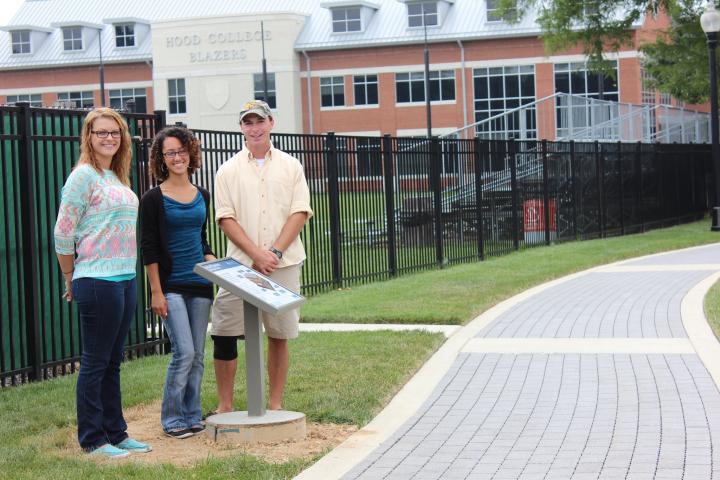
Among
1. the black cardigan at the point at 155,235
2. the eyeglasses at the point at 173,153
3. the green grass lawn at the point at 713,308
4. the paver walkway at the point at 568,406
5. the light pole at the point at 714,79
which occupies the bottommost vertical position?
the paver walkway at the point at 568,406

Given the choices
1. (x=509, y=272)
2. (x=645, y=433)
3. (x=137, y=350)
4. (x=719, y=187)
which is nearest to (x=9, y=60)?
(x=719, y=187)

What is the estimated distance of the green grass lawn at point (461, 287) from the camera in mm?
13047

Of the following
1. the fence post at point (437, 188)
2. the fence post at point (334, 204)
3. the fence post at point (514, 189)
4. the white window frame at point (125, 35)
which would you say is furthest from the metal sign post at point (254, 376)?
the white window frame at point (125, 35)

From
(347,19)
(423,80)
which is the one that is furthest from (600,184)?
(347,19)

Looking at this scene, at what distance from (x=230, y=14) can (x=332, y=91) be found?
21.8 feet

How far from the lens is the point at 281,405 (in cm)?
802

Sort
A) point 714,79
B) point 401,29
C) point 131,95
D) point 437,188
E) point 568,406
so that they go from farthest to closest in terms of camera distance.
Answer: point 131,95 < point 401,29 < point 714,79 < point 437,188 < point 568,406

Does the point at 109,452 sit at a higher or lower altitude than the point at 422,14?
lower

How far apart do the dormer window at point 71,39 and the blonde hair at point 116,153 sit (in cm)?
6507

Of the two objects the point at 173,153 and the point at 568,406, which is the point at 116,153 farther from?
the point at 568,406

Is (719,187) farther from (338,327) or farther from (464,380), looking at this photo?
(464,380)

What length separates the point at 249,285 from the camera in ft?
23.2

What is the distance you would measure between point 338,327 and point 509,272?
18.7ft

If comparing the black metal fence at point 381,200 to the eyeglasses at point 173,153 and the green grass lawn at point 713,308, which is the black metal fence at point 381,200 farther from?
the green grass lawn at point 713,308
